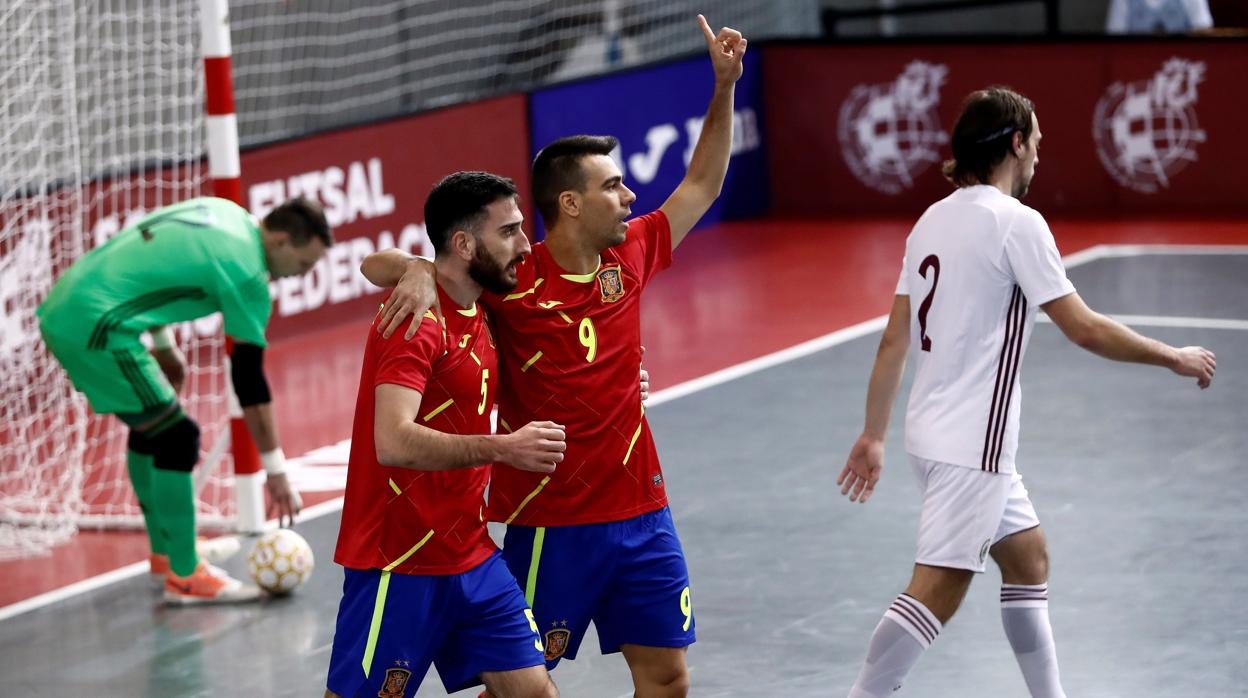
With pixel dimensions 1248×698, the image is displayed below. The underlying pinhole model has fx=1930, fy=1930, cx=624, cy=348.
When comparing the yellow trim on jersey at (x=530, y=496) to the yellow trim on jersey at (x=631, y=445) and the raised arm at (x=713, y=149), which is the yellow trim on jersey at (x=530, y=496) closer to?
the yellow trim on jersey at (x=631, y=445)

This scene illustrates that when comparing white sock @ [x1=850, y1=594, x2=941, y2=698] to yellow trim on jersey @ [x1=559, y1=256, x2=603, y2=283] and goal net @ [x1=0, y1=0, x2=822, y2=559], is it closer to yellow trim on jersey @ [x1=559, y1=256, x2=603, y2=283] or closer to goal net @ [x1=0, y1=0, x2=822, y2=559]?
yellow trim on jersey @ [x1=559, y1=256, x2=603, y2=283]

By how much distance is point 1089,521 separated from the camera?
8438 millimetres

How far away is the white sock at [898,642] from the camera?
217 inches

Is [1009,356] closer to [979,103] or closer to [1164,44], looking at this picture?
[979,103]

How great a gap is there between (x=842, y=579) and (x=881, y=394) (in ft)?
7.45

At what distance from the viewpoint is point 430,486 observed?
5004 millimetres

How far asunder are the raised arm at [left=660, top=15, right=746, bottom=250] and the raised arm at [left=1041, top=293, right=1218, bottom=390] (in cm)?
111

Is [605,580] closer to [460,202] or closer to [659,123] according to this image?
[460,202]

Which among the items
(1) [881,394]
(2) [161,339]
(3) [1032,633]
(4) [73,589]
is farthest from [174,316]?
(3) [1032,633]

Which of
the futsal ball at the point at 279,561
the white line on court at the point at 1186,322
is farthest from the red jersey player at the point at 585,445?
the white line on court at the point at 1186,322

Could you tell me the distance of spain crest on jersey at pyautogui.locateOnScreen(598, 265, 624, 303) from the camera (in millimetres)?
5473

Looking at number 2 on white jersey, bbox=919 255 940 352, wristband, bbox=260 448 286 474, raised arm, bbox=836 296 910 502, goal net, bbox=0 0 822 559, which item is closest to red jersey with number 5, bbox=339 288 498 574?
raised arm, bbox=836 296 910 502

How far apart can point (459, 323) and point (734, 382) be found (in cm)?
651

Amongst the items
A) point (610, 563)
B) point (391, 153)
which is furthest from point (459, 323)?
point (391, 153)
